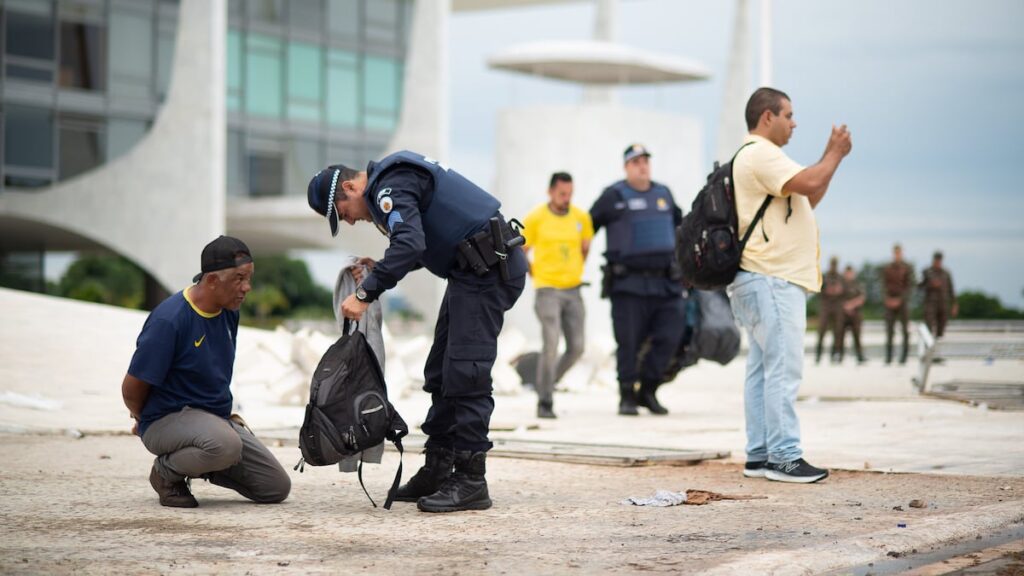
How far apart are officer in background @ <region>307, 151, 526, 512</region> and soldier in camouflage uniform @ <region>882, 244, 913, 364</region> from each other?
15749mm

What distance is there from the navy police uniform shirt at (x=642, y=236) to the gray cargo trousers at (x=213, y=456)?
205 inches

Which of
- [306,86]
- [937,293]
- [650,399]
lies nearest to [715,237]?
[650,399]

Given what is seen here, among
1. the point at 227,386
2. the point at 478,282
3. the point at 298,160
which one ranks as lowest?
the point at 227,386

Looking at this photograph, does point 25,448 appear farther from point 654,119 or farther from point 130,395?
point 654,119

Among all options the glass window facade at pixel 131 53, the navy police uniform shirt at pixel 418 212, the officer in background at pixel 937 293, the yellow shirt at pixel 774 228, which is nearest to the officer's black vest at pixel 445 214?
the navy police uniform shirt at pixel 418 212

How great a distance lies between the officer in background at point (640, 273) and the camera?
1053 centimetres

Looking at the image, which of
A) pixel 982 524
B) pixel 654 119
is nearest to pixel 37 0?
pixel 654 119

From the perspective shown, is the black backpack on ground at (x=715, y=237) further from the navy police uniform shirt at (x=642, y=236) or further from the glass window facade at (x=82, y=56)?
the glass window facade at (x=82, y=56)

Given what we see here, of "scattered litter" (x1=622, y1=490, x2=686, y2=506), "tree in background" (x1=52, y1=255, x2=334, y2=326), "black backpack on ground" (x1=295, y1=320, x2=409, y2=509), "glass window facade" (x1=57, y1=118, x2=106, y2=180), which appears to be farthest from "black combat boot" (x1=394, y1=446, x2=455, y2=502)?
"tree in background" (x1=52, y1=255, x2=334, y2=326)

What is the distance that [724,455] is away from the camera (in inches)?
294

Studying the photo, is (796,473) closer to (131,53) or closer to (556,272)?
(556,272)

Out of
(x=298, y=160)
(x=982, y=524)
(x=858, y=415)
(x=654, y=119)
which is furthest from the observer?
(x=298, y=160)

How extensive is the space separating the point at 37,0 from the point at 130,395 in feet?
98.9

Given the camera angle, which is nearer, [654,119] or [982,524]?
[982,524]
